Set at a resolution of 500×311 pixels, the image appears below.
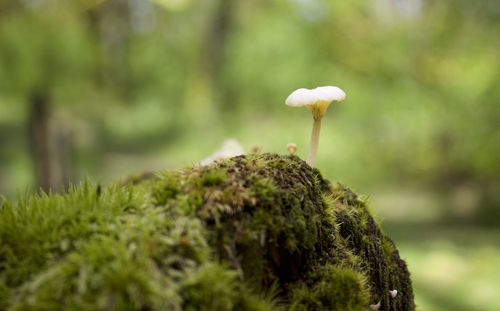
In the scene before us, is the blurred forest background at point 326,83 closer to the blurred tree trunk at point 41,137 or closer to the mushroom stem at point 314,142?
the blurred tree trunk at point 41,137

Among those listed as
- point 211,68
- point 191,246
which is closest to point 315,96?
point 191,246

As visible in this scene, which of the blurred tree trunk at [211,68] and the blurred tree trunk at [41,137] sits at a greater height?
the blurred tree trunk at [211,68]

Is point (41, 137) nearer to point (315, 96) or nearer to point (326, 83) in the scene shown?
point (326, 83)

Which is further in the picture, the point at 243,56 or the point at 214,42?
the point at 214,42

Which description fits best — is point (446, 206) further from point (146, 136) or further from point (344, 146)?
point (146, 136)

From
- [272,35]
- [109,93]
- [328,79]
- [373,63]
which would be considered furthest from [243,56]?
[109,93]

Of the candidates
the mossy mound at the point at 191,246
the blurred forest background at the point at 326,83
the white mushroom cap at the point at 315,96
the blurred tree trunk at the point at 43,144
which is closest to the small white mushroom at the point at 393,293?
the mossy mound at the point at 191,246

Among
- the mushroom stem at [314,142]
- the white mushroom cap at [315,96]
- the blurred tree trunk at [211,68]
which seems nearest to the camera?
the white mushroom cap at [315,96]

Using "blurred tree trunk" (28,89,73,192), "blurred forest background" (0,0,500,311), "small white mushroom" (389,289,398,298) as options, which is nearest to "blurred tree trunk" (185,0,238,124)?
"blurred forest background" (0,0,500,311)
